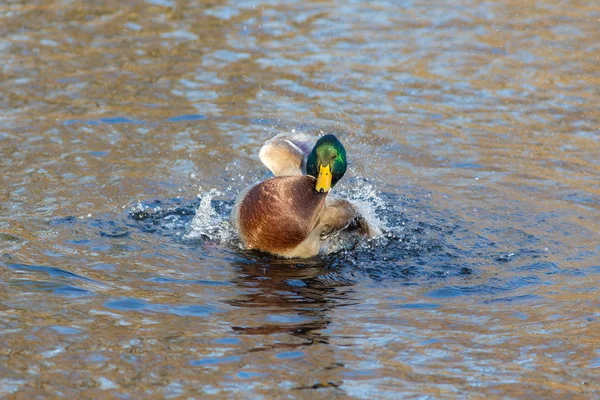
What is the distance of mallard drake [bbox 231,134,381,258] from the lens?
20.5ft

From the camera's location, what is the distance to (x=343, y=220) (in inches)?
266

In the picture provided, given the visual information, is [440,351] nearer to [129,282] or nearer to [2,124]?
[129,282]

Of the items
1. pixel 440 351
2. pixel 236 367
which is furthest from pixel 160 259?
pixel 440 351

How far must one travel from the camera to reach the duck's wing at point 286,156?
709cm

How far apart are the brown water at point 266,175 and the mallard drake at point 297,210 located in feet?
Result: 0.53

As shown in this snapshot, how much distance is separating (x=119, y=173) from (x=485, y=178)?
306 centimetres

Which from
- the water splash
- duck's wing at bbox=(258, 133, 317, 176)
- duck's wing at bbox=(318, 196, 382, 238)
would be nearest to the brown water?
the water splash

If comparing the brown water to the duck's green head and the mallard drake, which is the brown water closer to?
the mallard drake

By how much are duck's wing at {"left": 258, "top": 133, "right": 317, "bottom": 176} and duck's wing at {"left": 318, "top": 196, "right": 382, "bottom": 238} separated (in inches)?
15.3

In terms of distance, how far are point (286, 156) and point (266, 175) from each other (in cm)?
89

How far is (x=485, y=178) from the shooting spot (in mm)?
7898

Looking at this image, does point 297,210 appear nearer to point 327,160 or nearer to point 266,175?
point 327,160

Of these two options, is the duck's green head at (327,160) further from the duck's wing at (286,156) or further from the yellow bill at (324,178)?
the duck's wing at (286,156)

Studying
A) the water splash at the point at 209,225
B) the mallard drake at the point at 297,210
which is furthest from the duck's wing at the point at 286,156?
the water splash at the point at 209,225
